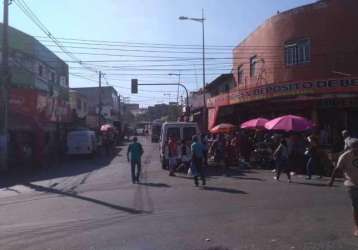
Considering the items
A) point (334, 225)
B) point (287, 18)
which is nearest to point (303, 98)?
point (287, 18)

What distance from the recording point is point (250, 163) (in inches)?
1055

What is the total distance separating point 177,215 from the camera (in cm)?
1242

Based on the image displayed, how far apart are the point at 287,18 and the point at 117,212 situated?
22.2 meters

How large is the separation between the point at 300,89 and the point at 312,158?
27.6 feet

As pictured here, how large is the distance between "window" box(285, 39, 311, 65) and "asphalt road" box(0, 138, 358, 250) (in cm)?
1320

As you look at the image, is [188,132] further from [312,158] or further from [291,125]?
[312,158]

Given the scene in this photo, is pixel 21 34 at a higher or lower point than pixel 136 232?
higher

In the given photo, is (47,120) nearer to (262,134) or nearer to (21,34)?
(21,34)

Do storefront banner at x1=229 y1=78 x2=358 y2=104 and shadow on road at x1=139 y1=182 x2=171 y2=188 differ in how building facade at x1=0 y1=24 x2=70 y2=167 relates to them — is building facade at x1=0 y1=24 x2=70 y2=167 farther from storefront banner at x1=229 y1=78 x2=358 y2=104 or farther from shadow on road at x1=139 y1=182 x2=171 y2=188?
storefront banner at x1=229 y1=78 x2=358 y2=104

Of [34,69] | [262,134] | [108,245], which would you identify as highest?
[34,69]

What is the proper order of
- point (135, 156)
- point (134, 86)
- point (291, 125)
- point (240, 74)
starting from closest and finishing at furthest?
1. point (135, 156)
2. point (291, 125)
3. point (240, 74)
4. point (134, 86)

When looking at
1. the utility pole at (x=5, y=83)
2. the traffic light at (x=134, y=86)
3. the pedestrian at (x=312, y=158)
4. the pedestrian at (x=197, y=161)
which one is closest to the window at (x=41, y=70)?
the traffic light at (x=134, y=86)

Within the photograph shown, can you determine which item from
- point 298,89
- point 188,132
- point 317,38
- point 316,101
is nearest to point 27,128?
point 188,132

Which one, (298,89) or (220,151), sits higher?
(298,89)
